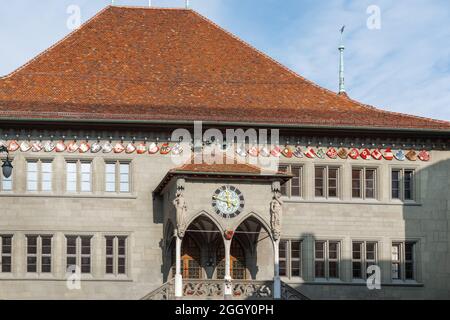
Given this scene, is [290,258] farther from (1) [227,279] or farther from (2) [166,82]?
(2) [166,82]

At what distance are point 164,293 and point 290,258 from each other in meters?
5.56

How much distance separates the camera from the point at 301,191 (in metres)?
54.4

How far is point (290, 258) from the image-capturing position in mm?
54000

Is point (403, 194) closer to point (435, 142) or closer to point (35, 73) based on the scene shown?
point (435, 142)

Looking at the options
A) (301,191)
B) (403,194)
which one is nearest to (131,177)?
(301,191)

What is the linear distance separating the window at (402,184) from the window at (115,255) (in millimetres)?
9902

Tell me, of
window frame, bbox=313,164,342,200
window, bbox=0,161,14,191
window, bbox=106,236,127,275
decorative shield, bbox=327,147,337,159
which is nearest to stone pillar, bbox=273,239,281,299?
window frame, bbox=313,164,342,200

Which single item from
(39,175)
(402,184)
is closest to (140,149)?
(39,175)
